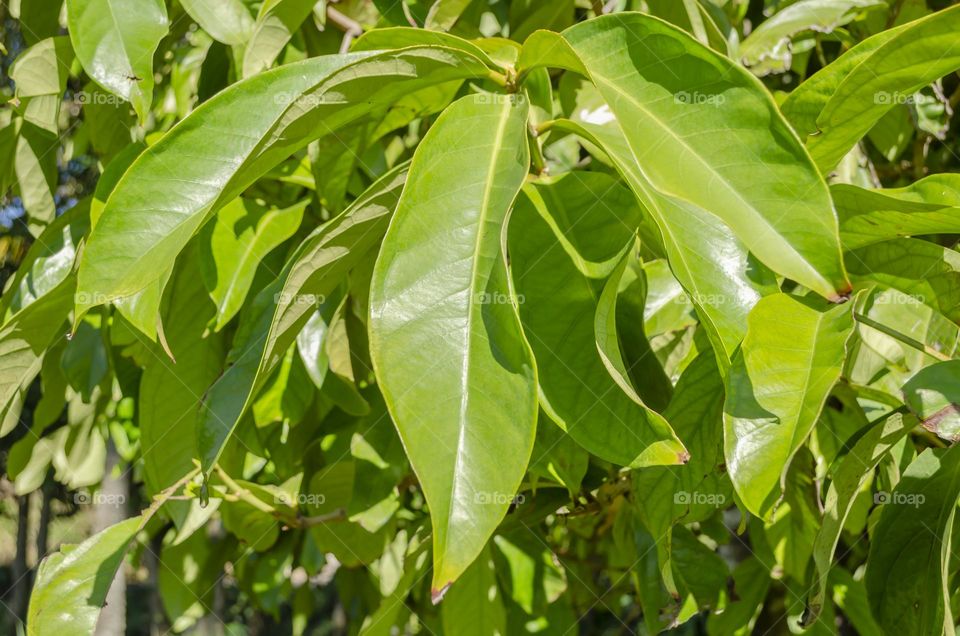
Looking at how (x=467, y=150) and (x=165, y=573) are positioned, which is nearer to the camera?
(x=467, y=150)

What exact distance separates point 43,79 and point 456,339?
787mm

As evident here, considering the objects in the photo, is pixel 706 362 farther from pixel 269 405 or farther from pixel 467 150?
pixel 269 405

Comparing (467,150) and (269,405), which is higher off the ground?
(467,150)

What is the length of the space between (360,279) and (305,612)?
112 cm

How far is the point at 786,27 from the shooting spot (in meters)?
1.29

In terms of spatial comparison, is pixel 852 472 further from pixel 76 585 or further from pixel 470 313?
pixel 76 585

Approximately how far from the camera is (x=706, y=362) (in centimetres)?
83

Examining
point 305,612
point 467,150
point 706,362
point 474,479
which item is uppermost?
point 467,150

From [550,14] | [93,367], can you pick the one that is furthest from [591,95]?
[93,367]
